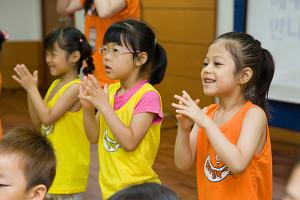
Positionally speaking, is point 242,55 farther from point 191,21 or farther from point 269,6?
point 191,21

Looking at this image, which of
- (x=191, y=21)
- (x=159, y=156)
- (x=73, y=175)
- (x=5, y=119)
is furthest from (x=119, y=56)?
(x=5, y=119)

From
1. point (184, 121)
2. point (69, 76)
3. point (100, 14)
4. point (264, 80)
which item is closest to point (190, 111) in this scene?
point (184, 121)

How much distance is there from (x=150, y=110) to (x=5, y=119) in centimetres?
367

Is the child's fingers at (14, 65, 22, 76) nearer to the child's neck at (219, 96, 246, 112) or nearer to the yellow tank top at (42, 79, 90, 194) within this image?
the yellow tank top at (42, 79, 90, 194)

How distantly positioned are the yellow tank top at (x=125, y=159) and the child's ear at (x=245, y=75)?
40cm

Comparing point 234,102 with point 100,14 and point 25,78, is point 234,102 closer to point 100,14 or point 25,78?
point 25,78

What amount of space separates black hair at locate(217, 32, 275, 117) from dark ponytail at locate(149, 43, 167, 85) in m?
0.40

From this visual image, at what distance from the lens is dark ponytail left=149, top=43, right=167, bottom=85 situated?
192 cm

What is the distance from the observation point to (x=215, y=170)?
1.51 metres

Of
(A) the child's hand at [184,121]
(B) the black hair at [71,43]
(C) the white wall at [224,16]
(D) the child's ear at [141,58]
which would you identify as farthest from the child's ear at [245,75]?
(C) the white wall at [224,16]

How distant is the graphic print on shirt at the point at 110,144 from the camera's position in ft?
5.81

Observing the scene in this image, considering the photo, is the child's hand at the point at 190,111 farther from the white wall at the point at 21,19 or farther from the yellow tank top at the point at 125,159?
the white wall at the point at 21,19

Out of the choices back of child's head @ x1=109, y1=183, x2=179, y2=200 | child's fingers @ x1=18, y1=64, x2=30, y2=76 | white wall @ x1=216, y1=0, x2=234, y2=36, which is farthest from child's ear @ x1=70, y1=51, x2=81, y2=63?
white wall @ x1=216, y1=0, x2=234, y2=36

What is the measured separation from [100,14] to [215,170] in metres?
1.34
